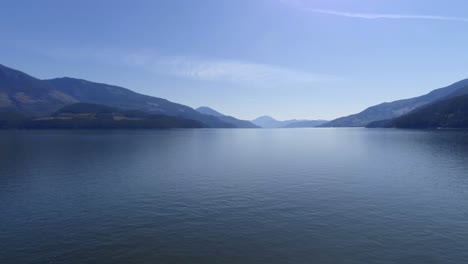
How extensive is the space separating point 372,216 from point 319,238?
513 inches

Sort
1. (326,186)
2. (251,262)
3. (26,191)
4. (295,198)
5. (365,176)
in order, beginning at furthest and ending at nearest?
(365,176), (326,186), (26,191), (295,198), (251,262)

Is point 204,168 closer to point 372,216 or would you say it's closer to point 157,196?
point 157,196

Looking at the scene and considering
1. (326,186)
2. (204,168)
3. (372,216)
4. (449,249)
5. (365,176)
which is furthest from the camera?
(204,168)

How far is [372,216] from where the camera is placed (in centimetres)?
4016

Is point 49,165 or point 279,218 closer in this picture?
point 279,218

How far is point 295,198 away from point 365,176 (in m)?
31.4

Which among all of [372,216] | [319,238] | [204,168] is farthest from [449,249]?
[204,168]

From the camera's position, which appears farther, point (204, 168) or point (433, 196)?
point (204, 168)

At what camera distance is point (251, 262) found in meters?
→ 27.0

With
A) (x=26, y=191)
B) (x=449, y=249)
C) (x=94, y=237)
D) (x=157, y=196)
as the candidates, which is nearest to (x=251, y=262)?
(x=94, y=237)

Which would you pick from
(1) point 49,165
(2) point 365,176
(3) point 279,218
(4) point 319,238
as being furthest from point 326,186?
(1) point 49,165

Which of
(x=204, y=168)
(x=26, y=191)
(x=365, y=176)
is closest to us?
(x=26, y=191)

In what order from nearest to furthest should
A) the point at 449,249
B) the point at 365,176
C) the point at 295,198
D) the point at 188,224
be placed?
the point at 449,249
the point at 188,224
the point at 295,198
the point at 365,176

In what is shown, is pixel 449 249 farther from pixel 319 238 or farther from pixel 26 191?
pixel 26 191
